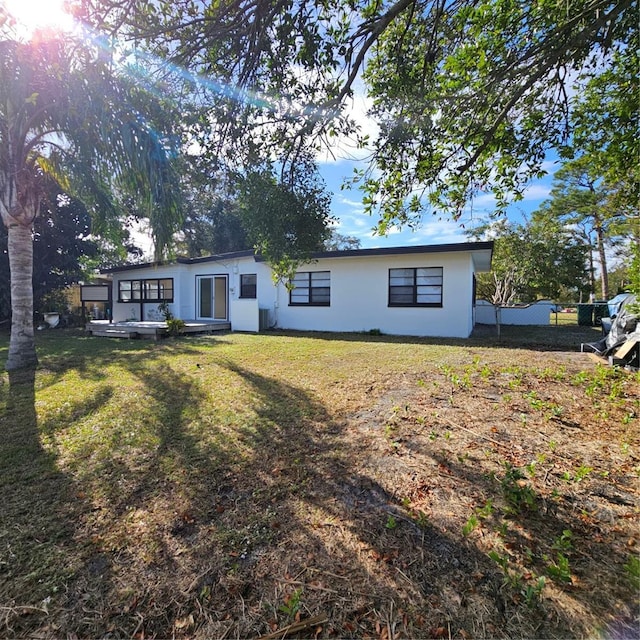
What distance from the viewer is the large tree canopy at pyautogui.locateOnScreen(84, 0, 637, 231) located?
3.85 metres

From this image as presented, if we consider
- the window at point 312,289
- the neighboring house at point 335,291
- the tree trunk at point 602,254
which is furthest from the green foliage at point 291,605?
the tree trunk at point 602,254

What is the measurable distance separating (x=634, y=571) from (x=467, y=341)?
859 cm

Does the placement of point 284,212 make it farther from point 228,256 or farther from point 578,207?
point 578,207

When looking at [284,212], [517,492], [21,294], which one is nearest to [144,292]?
[21,294]

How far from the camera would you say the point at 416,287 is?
37.4ft

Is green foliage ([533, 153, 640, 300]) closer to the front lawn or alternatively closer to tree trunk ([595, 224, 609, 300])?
tree trunk ([595, 224, 609, 300])

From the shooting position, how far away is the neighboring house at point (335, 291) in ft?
35.7

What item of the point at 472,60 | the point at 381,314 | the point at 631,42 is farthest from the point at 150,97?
the point at 381,314

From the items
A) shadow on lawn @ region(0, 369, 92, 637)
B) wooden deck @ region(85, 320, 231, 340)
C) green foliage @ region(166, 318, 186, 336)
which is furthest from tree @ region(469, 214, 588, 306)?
shadow on lawn @ region(0, 369, 92, 637)

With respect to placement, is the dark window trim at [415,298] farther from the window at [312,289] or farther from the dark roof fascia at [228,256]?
the dark roof fascia at [228,256]

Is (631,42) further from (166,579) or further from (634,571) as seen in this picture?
(166,579)

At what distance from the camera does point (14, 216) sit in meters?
6.47

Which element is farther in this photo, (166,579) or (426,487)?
(426,487)

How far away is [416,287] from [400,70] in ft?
24.8
